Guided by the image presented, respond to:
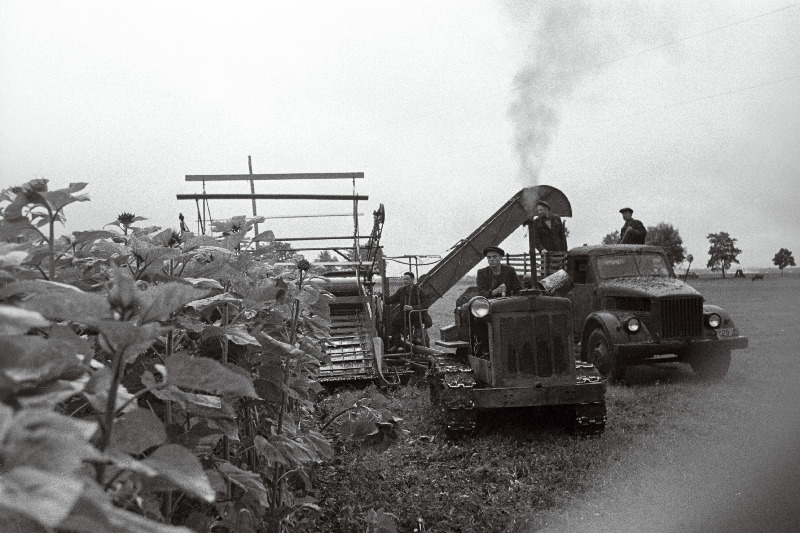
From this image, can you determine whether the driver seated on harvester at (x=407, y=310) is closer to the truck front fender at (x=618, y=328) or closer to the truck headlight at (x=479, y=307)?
the truck front fender at (x=618, y=328)

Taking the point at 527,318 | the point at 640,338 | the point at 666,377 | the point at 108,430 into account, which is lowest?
the point at 666,377

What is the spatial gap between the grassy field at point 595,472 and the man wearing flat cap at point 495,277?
151 cm

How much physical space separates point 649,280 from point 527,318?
455 cm

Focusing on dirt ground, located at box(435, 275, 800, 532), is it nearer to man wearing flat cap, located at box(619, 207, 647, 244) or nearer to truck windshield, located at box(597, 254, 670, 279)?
truck windshield, located at box(597, 254, 670, 279)

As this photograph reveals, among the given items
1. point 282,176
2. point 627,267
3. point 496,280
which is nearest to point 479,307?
point 496,280

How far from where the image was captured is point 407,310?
1056 cm

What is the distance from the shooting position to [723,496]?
463 centimetres

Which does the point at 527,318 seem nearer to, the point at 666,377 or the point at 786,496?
the point at 786,496

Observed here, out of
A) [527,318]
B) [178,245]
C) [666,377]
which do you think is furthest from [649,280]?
[178,245]

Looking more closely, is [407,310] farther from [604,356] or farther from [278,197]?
[278,197]

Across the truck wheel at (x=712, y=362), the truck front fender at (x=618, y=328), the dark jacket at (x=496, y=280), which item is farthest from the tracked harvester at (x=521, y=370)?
the truck wheel at (x=712, y=362)

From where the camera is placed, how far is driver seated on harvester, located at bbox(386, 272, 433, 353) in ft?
34.9

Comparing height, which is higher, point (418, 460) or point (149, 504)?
point (149, 504)

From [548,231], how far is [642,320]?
1856mm
